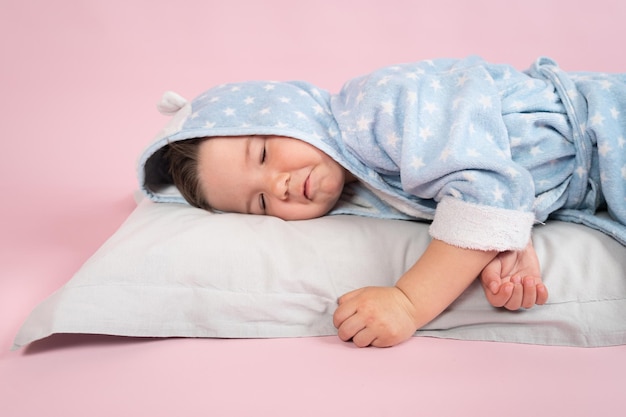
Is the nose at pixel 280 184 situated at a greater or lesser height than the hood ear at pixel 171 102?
lesser

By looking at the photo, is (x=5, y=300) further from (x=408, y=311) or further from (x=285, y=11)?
(x=285, y=11)

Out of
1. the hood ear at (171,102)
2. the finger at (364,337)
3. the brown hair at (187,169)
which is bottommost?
the finger at (364,337)

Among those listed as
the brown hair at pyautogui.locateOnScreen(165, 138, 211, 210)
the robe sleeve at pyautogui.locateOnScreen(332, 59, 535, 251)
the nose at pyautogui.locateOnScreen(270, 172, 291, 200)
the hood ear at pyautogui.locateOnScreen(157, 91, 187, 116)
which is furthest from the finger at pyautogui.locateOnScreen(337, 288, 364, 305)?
the hood ear at pyautogui.locateOnScreen(157, 91, 187, 116)

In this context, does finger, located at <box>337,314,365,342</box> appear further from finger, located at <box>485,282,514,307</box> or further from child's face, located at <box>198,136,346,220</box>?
child's face, located at <box>198,136,346,220</box>

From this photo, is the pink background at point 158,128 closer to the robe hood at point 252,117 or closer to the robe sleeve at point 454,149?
the robe sleeve at point 454,149

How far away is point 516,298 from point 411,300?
0.63 ft

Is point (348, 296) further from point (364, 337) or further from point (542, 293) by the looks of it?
point (542, 293)

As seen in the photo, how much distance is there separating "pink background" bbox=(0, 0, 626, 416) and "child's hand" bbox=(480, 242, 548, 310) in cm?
9

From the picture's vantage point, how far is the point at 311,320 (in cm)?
132

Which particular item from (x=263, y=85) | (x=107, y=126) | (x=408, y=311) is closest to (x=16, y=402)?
(x=408, y=311)

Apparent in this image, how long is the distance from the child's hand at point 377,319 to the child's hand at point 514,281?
0.16 metres

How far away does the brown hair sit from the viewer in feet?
5.14

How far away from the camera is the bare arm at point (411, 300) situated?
123 centimetres

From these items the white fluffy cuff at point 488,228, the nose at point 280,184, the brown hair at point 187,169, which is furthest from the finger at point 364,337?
the brown hair at point 187,169
